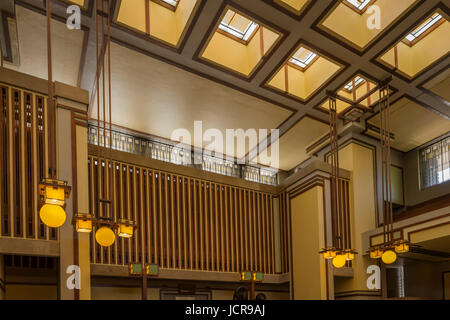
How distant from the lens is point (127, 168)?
6.69 metres

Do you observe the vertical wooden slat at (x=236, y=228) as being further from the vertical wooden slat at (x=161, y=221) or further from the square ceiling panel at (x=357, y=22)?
the square ceiling panel at (x=357, y=22)

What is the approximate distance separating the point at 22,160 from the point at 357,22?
5198mm

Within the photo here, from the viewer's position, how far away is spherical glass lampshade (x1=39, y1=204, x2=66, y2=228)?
9.43ft

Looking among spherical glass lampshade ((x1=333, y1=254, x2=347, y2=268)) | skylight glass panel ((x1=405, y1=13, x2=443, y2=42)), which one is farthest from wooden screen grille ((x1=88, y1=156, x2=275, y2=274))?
skylight glass panel ((x1=405, y1=13, x2=443, y2=42))

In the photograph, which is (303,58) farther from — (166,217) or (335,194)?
(166,217)

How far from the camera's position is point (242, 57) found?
6.80 metres

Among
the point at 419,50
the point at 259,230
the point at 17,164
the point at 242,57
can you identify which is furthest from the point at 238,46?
the point at 17,164

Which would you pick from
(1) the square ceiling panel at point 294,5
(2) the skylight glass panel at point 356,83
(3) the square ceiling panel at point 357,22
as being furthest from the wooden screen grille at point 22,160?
(2) the skylight glass panel at point 356,83

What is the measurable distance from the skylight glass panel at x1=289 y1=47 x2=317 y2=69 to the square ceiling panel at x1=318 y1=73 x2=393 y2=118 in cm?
77

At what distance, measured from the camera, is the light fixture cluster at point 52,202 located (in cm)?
288

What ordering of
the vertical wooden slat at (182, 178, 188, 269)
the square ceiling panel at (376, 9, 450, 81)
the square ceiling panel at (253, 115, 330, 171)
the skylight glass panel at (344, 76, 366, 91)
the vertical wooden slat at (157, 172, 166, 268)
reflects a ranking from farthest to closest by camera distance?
the square ceiling panel at (253, 115, 330, 171)
the skylight glass panel at (344, 76, 366, 91)
the vertical wooden slat at (182, 178, 188, 269)
the vertical wooden slat at (157, 172, 166, 268)
the square ceiling panel at (376, 9, 450, 81)

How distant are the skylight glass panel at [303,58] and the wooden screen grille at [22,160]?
4305mm

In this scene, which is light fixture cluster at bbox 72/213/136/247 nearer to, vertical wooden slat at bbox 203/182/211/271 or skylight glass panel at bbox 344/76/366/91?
vertical wooden slat at bbox 203/182/211/271
